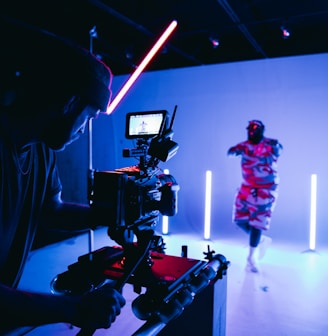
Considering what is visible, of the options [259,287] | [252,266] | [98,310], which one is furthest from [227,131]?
[98,310]

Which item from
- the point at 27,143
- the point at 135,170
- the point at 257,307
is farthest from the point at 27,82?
the point at 257,307

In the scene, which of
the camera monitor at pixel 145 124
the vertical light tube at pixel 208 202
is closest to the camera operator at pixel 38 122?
the camera monitor at pixel 145 124

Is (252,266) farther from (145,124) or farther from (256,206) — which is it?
(145,124)

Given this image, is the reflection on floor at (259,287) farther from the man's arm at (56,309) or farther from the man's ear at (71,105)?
the man's ear at (71,105)

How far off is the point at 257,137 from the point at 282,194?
1.32 metres

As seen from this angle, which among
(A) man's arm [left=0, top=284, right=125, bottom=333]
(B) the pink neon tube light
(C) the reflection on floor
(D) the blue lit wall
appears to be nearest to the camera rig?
(A) man's arm [left=0, top=284, right=125, bottom=333]

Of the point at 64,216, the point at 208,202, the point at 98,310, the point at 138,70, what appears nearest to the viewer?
the point at 98,310

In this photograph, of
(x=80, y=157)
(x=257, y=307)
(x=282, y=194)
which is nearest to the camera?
(x=257, y=307)

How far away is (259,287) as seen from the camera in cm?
308

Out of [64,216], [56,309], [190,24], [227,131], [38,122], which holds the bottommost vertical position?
[56,309]

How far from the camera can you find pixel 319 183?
4281 mm

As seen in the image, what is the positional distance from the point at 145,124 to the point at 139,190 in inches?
16.1

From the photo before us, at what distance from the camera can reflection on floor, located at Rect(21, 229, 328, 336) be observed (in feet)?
7.69

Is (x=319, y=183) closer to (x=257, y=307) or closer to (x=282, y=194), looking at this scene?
(x=282, y=194)
